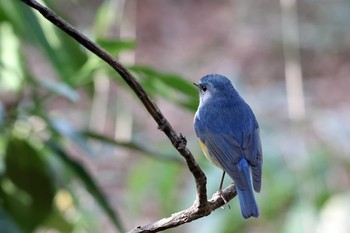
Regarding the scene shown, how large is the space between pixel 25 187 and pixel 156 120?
1.16 meters

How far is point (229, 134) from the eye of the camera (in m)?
1.38

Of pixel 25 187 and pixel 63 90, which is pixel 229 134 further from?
pixel 25 187

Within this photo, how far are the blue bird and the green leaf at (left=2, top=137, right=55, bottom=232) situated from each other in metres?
0.78

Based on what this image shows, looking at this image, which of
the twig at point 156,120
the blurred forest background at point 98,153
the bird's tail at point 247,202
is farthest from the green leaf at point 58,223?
the twig at point 156,120

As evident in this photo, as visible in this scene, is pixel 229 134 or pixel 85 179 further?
pixel 85 179

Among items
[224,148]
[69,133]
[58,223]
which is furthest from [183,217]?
[58,223]

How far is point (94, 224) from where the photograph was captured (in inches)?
100

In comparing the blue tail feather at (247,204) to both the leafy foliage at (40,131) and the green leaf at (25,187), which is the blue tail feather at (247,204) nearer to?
the leafy foliage at (40,131)

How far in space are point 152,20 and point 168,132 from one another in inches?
244

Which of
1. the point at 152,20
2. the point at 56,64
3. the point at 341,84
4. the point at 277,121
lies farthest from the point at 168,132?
the point at 152,20

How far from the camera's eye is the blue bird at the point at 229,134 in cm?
136

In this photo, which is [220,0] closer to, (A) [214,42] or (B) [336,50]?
(A) [214,42]

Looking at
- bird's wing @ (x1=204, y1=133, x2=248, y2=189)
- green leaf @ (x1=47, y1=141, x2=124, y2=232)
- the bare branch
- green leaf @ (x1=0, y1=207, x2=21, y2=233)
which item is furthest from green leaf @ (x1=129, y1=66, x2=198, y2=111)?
the bare branch

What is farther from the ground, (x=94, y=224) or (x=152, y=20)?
(x=152, y=20)
